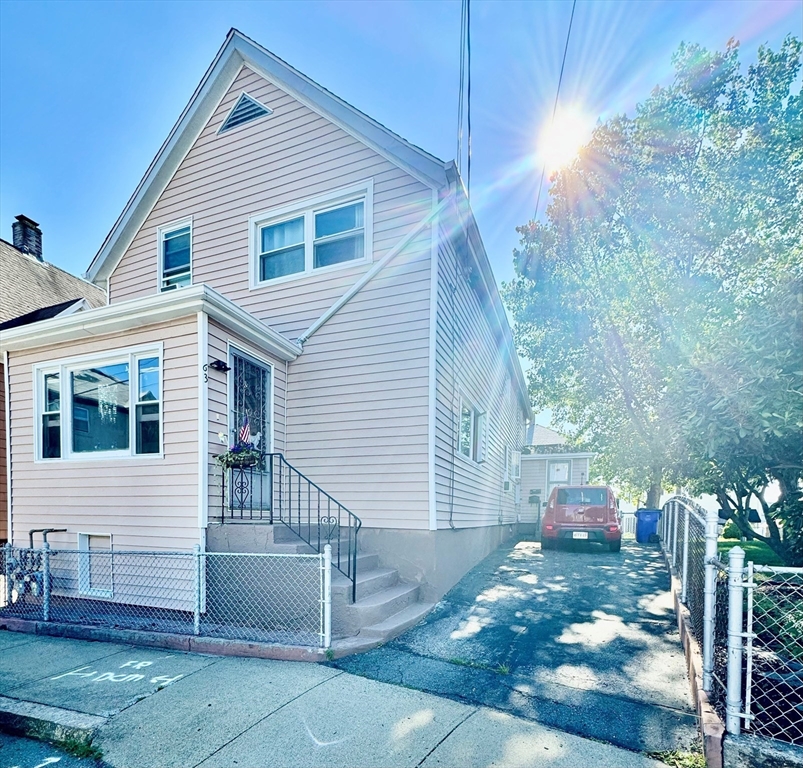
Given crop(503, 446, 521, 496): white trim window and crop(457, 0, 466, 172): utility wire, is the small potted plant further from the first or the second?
crop(503, 446, 521, 496): white trim window

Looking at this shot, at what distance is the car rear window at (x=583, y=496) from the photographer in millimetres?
10742

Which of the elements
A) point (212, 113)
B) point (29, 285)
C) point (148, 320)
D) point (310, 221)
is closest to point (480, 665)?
point (148, 320)

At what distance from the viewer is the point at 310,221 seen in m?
7.71

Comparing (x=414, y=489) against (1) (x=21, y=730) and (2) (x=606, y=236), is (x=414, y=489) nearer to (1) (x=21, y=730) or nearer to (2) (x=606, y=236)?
(1) (x=21, y=730)

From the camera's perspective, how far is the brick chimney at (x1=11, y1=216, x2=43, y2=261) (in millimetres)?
14055

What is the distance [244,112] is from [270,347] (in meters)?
4.60

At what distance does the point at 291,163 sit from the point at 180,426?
4788 millimetres

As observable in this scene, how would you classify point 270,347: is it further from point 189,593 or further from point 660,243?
point 660,243

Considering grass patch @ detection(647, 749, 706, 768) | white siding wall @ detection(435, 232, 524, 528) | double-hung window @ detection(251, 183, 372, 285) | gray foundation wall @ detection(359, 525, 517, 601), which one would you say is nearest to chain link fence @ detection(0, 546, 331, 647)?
gray foundation wall @ detection(359, 525, 517, 601)

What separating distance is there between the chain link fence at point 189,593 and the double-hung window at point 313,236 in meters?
4.53

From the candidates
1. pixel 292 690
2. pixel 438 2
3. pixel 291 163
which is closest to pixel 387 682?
pixel 292 690

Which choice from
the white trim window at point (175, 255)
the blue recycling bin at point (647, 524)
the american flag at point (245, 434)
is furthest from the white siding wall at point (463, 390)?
the white trim window at point (175, 255)

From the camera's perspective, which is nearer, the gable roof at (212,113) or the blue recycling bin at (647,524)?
the gable roof at (212,113)

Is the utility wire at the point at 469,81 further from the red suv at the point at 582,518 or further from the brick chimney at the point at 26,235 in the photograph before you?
the brick chimney at the point at 26,235
